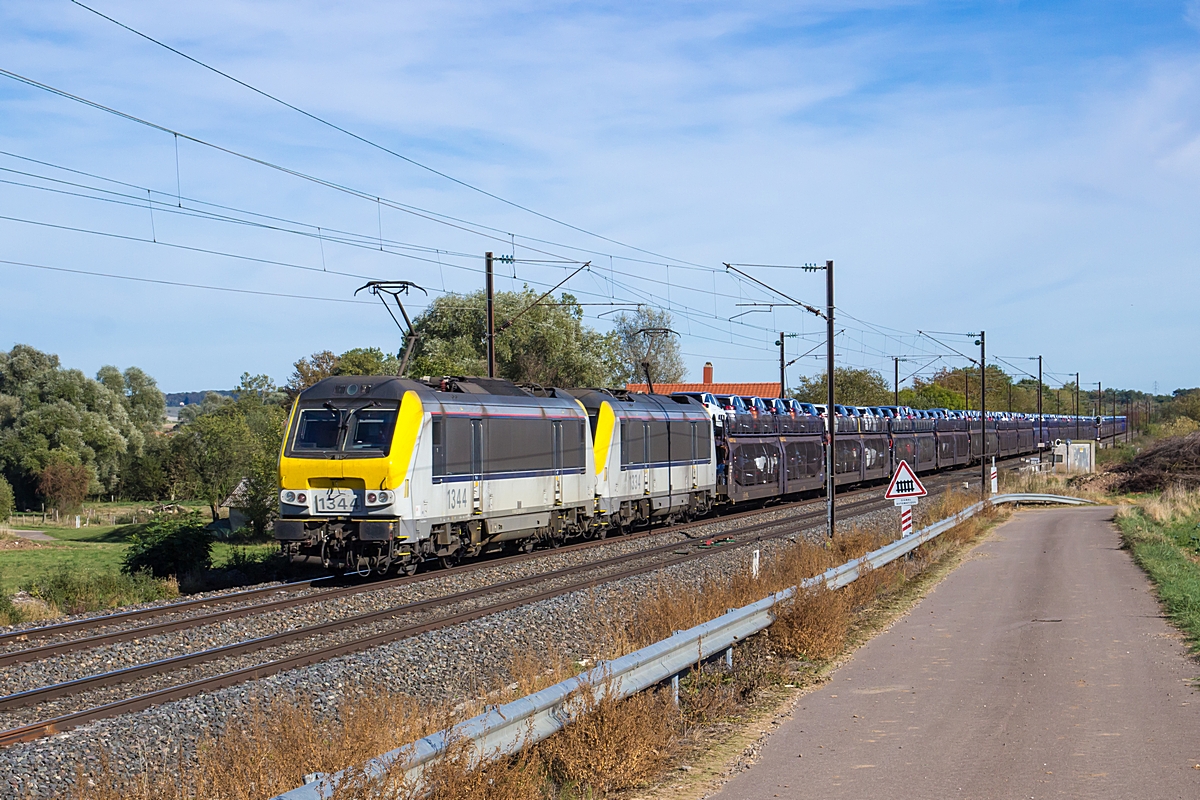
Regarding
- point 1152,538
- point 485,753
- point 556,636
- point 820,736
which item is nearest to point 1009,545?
point 1152,538

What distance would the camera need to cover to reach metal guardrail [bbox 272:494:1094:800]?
5.56 m

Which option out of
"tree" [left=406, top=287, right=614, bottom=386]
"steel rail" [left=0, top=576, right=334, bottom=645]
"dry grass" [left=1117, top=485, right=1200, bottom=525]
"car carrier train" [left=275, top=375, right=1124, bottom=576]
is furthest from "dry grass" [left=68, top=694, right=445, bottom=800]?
"tree" [left=406, top=287, right=614, bottom=386]

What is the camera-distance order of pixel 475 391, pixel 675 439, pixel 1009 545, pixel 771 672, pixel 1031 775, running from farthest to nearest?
1. pixel 675 439
2. pixel 1009 545
3. pixel 475 391
4. pixel 771 672
5. pixel 1031 775

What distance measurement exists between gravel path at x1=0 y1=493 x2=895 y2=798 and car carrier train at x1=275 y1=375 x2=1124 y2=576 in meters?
1.44

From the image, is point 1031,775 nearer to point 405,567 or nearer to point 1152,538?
point 405,567

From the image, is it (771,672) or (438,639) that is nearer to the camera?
(771,672)

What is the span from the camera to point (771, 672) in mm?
10750

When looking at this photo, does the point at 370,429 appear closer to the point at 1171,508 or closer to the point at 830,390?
the point at 830,390

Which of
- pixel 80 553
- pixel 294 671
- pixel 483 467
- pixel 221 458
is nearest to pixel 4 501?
pixel 221 458

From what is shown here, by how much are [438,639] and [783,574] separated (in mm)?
4463

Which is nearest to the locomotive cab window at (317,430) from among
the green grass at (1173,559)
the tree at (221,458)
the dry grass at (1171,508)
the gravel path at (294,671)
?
the gravel path at (294,671)

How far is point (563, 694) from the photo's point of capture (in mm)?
7137

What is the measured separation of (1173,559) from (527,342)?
5486 cm

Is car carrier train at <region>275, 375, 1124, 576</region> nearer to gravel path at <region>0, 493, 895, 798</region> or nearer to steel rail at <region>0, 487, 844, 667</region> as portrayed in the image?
steel rail at <region>0, 487, 844, 667</region>
